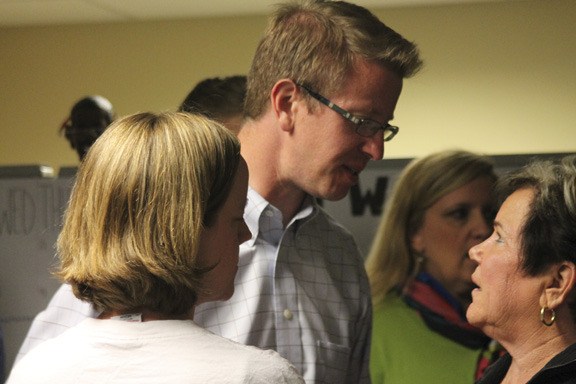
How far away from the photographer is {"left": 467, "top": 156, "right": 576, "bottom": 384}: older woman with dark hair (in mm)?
1709

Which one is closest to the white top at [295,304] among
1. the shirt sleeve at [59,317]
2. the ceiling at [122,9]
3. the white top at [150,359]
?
the shirt sleeve at [59,317]

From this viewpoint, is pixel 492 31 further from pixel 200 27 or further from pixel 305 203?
pixel 305 203

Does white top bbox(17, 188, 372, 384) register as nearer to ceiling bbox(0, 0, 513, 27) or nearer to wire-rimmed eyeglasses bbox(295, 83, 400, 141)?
wire-rimmed eyeglasses bbox(295, 83, 400, 141)

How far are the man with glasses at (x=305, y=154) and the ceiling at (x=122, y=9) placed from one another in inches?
179

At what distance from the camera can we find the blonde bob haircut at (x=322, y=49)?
1.74 meters

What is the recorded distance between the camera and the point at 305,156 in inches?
68.4

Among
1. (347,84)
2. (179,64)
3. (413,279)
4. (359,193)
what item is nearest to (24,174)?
(359,193)

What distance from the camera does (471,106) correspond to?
22.1ft

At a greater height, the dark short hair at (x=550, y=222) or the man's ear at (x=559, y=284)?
the dark short hair at (x=550, y=222)

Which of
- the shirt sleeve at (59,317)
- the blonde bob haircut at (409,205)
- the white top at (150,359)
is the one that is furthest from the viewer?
the blonde bob haircut at (409,205)

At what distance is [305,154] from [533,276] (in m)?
0.48

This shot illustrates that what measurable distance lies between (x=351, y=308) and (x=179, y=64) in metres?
5.34

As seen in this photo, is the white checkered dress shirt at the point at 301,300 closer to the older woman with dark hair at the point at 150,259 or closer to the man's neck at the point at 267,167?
the man's neck at the point at 267,167

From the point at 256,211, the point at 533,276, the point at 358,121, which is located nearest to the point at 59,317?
the point at 256,211
